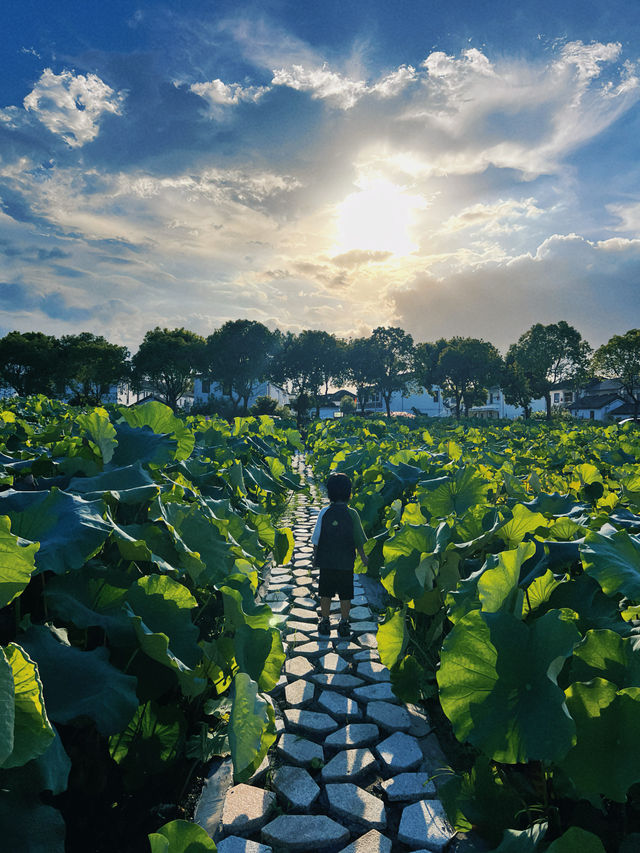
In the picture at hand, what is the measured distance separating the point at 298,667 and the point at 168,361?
149 feet

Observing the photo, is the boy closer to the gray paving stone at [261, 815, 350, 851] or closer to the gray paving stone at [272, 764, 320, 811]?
the gray paving stone at [272, 764, 320, 811]

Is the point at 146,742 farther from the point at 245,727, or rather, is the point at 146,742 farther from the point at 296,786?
the point at 296,786

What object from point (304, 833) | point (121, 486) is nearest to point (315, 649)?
point (304, 833)

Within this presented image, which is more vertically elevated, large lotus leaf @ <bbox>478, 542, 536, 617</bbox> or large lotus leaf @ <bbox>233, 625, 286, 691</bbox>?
large lotus leaf @ <bbox>478, 542, 536, 617</bbox>

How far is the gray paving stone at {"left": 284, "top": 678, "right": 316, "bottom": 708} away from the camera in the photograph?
313cm

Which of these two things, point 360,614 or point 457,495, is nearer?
point 457,495

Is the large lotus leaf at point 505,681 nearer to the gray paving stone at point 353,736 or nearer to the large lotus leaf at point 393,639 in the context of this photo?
the large lotus leaf at point 393,639

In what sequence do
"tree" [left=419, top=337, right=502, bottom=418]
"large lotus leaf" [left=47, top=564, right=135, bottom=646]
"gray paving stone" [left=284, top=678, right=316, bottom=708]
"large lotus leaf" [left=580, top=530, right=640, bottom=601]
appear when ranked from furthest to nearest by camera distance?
"tree" [left=419, top=337, right=502, bottom=418] → "gray paving stone" [left=284, top=678, right=316, bottom=708] → "large lotus leaf" [left=580, top=530, right=640, bottom=601] → "large lotus leaf" [left=47, top=564, right=135, bottom=646]

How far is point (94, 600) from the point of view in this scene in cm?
190

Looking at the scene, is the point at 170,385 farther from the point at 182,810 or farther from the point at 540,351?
the point at 182,810

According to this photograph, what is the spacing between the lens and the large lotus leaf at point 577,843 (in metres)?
1.40

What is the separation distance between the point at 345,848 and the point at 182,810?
2.28 feet

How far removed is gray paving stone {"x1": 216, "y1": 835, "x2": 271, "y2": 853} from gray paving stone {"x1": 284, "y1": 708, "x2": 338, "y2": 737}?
85 cm

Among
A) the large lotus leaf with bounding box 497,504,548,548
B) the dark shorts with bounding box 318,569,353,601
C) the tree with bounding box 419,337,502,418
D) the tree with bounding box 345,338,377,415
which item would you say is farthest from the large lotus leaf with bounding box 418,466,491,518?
the tree with bounding box 345,338,377,415
